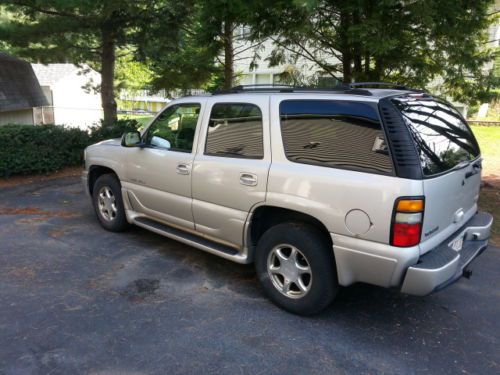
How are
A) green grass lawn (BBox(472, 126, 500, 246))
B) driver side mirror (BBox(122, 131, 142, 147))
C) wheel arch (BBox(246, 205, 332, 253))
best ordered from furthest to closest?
1. green grass lawn (BBox(472, 126, 500, 246))
2. driver side mirror (BBox(122, 131, 142, 147))
3. wheel arch (BBox(246, 205, 332, 253))

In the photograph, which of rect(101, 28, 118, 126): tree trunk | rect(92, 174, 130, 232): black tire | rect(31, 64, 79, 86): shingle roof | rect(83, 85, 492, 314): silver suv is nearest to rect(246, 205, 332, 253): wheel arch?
rect(83, 85, 492, 314): silver suv

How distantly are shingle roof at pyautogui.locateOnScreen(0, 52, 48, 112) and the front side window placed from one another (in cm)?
1119

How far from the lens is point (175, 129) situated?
4773 millimetres

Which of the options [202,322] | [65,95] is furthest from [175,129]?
[65,95]

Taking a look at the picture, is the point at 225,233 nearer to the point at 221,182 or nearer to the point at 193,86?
the point at 221,182

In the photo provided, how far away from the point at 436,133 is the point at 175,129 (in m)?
2.70

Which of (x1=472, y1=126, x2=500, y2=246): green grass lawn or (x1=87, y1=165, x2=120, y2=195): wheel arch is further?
(x1=472, y1=126, x2=500, y2=246): green grass lawn

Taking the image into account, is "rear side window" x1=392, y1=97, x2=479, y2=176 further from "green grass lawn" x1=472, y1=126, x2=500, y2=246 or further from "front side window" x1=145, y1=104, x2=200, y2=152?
"green grass lawn" x1=472, y1=126, x2=500, y2=246

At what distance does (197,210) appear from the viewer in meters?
4.37

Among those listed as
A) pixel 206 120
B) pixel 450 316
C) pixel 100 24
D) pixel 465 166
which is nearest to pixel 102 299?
pixel 206 120

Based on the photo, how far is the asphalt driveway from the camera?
308 centimetres

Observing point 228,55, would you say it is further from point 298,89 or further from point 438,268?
point 438,268

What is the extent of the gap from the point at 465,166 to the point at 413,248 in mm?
1048

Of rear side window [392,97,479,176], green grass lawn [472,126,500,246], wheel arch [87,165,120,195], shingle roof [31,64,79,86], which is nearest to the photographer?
rear side window [392,97,479,176]
